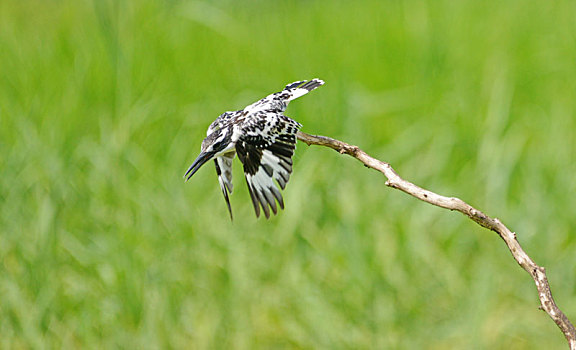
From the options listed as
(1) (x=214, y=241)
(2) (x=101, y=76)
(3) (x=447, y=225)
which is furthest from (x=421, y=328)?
(2) (x=101, y=76)

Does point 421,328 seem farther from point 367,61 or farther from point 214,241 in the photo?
point 367,61

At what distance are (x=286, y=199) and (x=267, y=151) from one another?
236cm

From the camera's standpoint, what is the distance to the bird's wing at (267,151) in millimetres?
1401

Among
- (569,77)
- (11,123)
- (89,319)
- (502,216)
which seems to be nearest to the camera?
(89,319)

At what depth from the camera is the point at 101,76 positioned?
426cm

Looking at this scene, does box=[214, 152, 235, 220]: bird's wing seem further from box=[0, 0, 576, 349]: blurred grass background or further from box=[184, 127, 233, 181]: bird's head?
box=[0, 0, 576, 349]: blurred grass background

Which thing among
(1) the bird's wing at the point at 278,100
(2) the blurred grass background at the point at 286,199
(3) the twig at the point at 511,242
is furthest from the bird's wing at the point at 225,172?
(2) the blurred grass background at the point at 286,199

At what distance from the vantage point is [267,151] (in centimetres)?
142

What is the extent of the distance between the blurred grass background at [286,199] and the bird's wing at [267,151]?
2155mm

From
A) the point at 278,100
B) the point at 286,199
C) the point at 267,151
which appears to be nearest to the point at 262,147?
the point at 267,151

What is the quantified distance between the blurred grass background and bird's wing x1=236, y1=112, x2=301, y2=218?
2.15 meters

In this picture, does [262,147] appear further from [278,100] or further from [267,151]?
[278,100]

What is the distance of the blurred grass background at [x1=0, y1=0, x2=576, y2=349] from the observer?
3537 mm

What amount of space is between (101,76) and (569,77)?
2859mm
